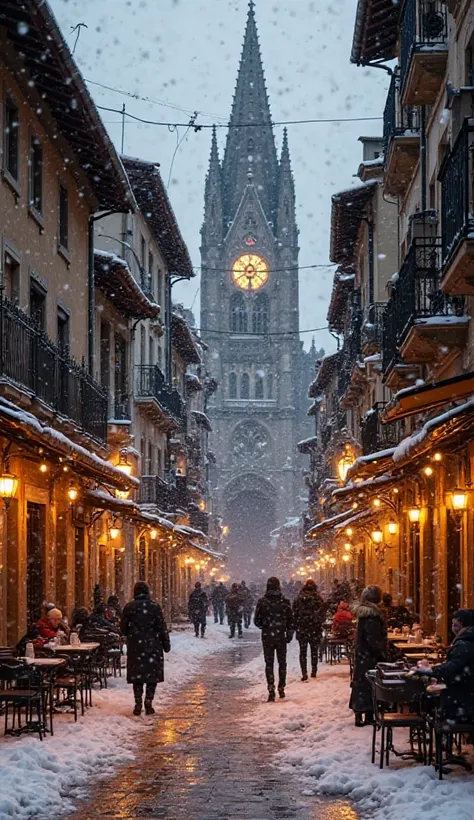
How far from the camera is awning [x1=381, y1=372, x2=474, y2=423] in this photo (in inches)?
524

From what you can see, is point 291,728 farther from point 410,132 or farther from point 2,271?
point 410,132

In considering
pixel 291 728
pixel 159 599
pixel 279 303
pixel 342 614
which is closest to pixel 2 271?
pixel 291 728

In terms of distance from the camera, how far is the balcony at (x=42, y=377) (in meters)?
17.9

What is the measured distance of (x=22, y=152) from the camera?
21.1m

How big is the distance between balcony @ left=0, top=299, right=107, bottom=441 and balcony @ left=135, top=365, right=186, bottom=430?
Result: 13706 millimetres

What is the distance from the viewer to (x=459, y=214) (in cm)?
1362

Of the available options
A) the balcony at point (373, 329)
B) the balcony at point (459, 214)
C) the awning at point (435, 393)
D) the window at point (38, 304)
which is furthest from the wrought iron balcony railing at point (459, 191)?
the balcony at point (373, 329)

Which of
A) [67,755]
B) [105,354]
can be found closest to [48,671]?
[67,755]

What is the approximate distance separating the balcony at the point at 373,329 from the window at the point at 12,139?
15.0m

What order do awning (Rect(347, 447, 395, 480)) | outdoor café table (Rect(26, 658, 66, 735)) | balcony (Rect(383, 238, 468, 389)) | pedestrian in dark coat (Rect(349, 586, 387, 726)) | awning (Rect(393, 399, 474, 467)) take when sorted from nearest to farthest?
awning (Rect(393, 399, 474, 467))
outdoor café table (Rect(26, 658, 66, 735))
pedestrian in dark coat (Rect(349, 586, 387, 726))
balcony (Rect(383, 238, 468, 389))
awning (Rect(347, 447, 395, 480))

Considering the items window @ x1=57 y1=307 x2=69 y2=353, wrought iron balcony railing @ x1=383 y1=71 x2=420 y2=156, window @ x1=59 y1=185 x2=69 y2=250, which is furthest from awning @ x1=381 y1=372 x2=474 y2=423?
window @ x1=59 y1=185 x2=69 y2=250

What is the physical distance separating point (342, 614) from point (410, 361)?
297 inches

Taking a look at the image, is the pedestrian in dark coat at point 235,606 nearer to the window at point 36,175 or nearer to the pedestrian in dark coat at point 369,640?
the window at point 36,175

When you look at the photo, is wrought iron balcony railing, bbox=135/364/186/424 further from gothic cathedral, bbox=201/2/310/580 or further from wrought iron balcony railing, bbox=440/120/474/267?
gothic cathedral, bbox=201/2/310/580
